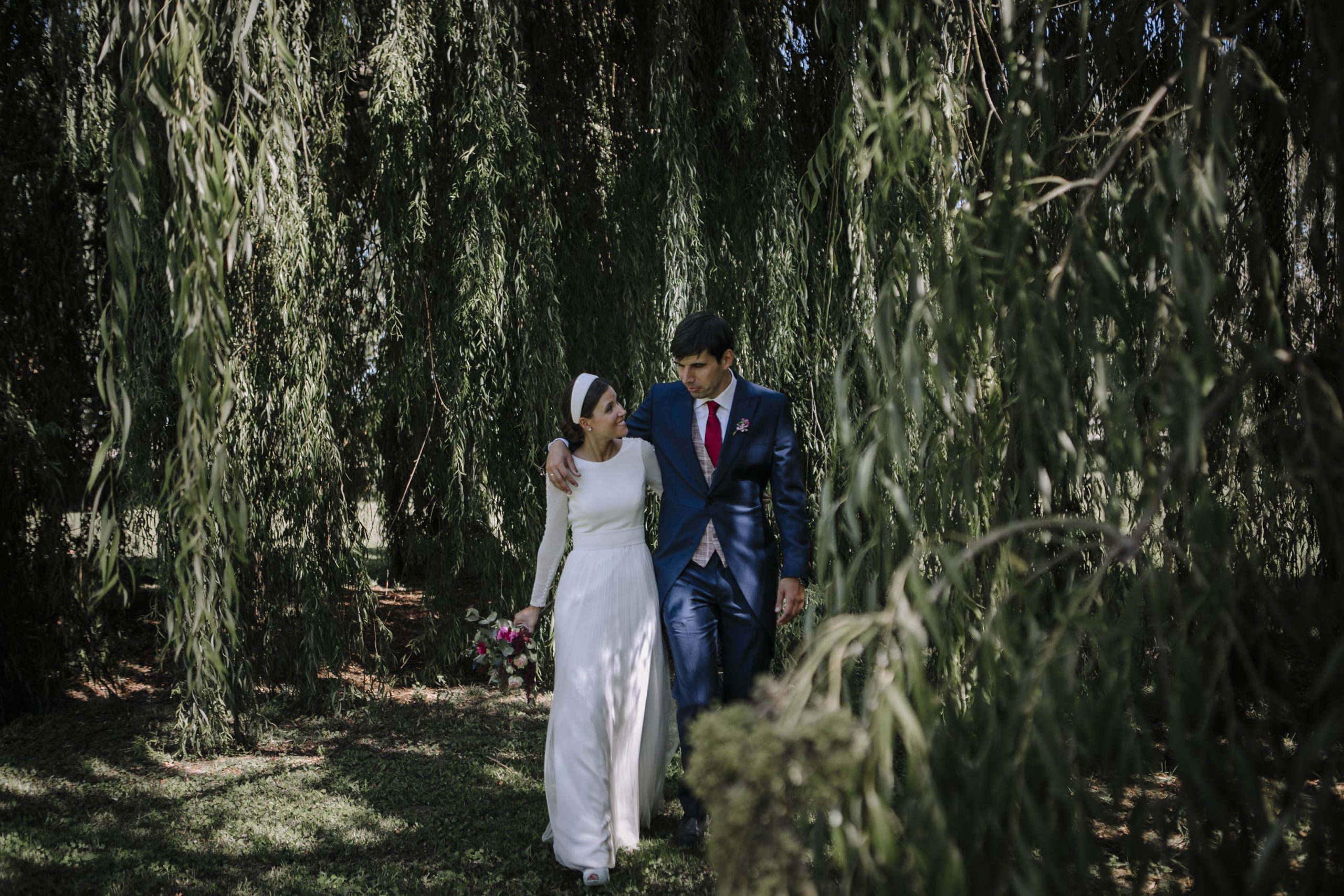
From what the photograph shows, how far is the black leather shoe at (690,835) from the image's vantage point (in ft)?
10.3

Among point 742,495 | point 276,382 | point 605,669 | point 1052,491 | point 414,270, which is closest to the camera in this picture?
point 1052,491

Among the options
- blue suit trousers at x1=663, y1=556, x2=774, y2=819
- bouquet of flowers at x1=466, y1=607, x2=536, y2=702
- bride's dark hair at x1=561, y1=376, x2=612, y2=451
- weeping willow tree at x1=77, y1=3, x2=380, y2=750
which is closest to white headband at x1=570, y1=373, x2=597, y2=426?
bride's dark hair at x1=561, y1=376, x2=612, y2=451

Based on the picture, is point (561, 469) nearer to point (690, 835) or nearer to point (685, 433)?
point (685, 433)

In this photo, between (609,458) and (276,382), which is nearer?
(609,458)

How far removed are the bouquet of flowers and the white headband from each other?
1759mm

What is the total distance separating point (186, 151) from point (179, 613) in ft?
2.68

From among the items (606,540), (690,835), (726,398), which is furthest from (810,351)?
(690,835)

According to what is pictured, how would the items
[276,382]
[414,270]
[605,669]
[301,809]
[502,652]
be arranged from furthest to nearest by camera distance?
[502,652] < [414,270] < [276,382] < [301,809] < [605,669]

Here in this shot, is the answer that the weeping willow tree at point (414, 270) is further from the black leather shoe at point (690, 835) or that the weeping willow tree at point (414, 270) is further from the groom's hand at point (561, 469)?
the black leather shoe at point (690, 835)

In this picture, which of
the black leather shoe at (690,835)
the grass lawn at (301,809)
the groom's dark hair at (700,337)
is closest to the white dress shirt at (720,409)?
the groom's dark hair at (700,337)

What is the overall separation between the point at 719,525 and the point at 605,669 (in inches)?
21.4

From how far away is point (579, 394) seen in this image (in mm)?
3094

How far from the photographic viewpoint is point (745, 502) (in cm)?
314

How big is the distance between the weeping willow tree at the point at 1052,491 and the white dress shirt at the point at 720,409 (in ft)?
3.95
